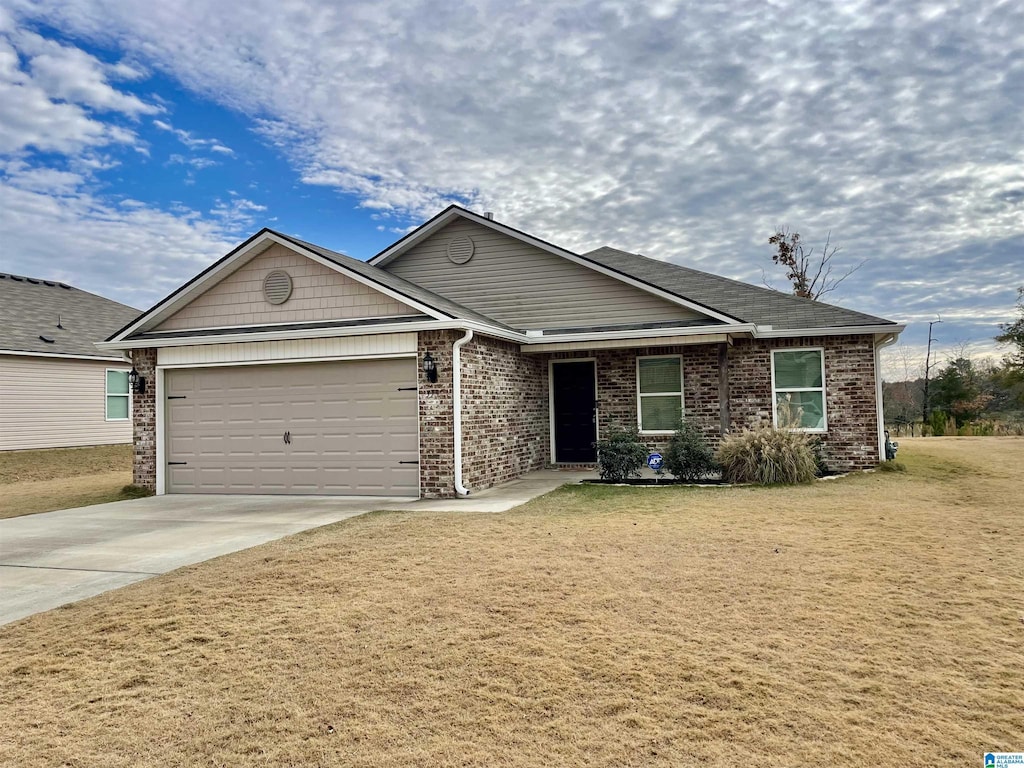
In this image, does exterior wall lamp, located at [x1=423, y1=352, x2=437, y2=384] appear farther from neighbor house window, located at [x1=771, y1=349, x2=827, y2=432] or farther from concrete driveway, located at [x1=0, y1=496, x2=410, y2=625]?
neighbor house window, located at [x1=771, y1=349, x2=827, y2=432]

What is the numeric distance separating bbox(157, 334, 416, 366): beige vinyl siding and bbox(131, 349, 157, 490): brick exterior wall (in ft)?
0.93

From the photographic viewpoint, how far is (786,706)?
3.36 meters

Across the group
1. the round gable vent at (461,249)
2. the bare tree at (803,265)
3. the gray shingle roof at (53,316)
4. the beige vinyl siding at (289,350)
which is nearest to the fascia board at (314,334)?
the beige vinyl siding at (289,350)

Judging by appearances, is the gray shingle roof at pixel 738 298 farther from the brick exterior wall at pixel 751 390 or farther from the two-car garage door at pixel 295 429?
the two-car garage door at pixel 295 429

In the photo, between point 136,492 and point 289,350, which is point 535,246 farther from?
point 136,492

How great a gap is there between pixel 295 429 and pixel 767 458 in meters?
7.90

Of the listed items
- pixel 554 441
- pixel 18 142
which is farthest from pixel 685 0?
pixel 18 142

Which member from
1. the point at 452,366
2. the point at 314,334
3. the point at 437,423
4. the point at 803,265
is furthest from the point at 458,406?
the point at 803,265

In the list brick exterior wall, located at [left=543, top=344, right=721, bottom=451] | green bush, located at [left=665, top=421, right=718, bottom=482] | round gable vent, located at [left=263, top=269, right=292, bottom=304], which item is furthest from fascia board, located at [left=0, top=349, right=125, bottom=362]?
green bush, located at [left=665, top=421, right=718, bottom=482]

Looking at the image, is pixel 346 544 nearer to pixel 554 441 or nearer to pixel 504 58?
pixel 554 441

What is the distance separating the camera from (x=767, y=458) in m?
11.3

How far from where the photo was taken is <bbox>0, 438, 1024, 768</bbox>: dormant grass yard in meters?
3.09

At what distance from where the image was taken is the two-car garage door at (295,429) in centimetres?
1106

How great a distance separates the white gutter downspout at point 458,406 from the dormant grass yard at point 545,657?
3.37m
